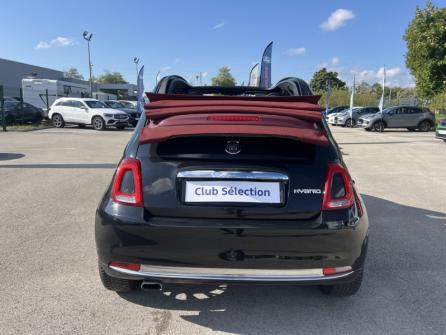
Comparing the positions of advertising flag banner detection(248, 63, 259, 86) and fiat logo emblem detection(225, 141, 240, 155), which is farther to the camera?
advertising flag banner detection(248, 63, 259, 86)

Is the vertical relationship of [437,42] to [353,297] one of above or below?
above

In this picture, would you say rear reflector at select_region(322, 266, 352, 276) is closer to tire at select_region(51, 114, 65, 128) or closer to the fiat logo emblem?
the fiat logo emblem

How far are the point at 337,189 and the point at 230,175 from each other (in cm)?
69

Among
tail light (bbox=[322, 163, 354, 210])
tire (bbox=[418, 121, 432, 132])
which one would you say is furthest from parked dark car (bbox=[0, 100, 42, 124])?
tire (bbox=[418, 121, 432, 132])

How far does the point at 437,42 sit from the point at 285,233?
1087 inches

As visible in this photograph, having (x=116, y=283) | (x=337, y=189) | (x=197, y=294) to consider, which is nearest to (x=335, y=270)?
(x=337, y=189)

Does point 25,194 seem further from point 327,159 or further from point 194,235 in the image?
point 327,159

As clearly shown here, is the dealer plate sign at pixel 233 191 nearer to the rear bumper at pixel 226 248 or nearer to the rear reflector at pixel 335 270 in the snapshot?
the rear bumper at pixel 226 248

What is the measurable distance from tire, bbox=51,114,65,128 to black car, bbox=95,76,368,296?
20.7 meters

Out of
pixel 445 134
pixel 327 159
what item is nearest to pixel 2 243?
pixel 327 159

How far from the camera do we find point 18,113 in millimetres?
21781

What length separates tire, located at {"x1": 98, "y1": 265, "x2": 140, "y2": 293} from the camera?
282 cm

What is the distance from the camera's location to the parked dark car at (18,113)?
21.2 meters

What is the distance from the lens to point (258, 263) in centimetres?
234
